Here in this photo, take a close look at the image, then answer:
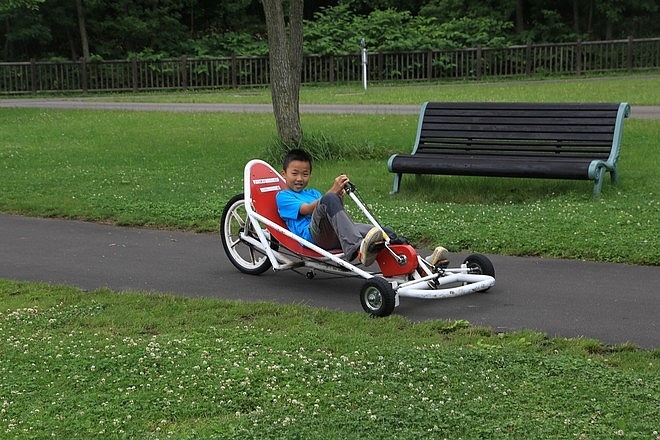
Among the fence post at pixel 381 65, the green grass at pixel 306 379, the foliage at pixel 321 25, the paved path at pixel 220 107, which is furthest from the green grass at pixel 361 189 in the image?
the foliage at pixel 321 25

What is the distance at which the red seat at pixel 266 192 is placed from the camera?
8055 mm

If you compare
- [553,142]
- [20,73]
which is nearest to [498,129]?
[553,142]

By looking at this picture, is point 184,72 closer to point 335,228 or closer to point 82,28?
point 82,28

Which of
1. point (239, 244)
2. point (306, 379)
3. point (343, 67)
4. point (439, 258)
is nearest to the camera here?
point (306, 379)

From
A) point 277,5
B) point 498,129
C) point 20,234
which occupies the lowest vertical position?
point 20,234

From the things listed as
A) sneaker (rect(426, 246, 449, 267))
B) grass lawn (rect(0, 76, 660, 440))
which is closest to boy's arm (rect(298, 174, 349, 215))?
sneaker (rect(426, 246, 449, 267))

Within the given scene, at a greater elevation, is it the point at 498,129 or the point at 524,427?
Result: the point at 498,129

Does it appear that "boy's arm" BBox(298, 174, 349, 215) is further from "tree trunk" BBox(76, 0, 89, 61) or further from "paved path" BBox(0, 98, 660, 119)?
"tree trunk" BBox(76, 0, 89, 61)

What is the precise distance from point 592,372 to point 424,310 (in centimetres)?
175

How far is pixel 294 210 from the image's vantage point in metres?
7.91

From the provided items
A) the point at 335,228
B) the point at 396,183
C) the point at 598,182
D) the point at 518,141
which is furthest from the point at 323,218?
the point at 518,141

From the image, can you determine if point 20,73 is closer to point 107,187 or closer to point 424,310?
point 107,187

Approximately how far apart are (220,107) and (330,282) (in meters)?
18.8

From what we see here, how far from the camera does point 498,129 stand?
12.3 m
